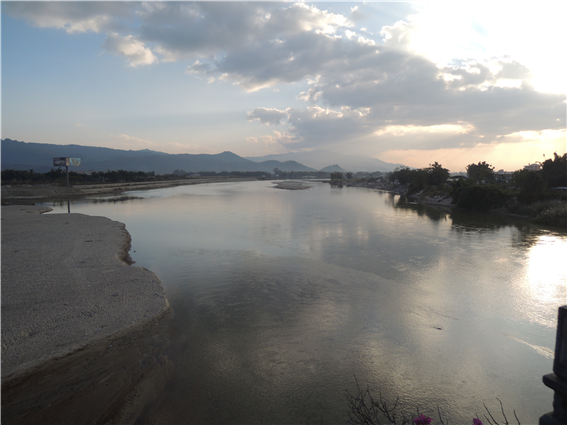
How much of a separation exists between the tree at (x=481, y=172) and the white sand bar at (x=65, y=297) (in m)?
60.7

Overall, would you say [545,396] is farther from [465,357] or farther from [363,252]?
[363,252]

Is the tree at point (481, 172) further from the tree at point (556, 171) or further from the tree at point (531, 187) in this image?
the tree at point (531, 187)

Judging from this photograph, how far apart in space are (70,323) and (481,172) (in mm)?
66057

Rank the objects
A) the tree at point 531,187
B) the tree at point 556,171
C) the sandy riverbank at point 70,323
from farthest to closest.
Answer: the tree at point 556,171
the tree at point 531,187
the sandy riverbank at point 70,323

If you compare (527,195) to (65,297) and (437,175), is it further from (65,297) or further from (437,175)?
(65,297)

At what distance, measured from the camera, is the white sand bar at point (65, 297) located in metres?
5.80

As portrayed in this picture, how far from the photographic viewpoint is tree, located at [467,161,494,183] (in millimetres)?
56547

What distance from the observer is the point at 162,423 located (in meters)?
4.43

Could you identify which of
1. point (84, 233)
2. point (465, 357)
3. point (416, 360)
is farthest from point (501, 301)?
point (84, 233)

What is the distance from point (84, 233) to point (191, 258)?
711 cm

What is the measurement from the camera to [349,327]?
725cm

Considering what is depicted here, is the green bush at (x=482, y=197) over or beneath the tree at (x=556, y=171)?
beneath

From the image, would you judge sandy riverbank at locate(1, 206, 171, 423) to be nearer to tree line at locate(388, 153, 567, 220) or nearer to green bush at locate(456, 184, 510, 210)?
tree line at locate(388, 153, 567, 220)

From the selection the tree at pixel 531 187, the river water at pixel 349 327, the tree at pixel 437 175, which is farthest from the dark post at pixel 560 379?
the tree at pixel 437 175
